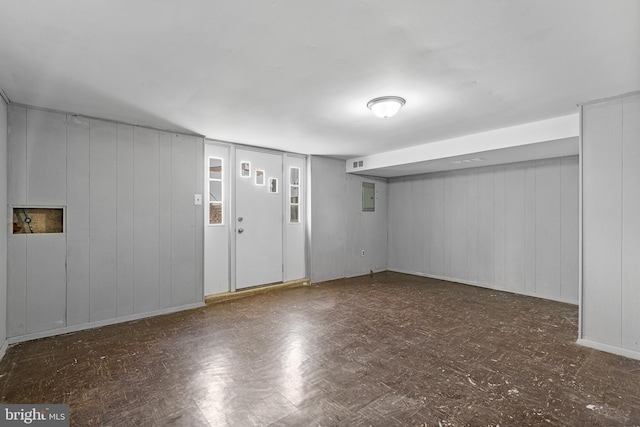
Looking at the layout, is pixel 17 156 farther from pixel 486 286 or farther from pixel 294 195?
pixel 486 286

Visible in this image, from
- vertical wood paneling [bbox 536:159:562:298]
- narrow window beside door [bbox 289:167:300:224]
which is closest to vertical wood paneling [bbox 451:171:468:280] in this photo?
vertical wood paneling [bbox 536:159:562:298]

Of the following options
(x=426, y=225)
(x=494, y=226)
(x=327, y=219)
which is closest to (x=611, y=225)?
(x=494, y=226)

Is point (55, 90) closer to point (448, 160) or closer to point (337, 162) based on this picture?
point (337, 162)

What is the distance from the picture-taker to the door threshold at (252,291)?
4327mm

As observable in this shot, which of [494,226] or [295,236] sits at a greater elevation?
[494,226]

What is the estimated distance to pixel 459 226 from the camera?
5625 millimetres

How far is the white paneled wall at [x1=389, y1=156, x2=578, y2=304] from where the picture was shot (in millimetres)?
4395

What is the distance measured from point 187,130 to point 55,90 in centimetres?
137

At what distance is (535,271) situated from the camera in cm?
466

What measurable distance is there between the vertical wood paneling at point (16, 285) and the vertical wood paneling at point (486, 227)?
6.11 metres

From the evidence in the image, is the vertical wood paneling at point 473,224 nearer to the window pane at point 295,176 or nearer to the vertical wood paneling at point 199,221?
the window pane at point 295,176

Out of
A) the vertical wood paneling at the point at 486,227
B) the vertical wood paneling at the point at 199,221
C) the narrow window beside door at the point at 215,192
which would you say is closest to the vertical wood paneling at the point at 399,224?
A: the vertical wood paneling at the point at 486,227

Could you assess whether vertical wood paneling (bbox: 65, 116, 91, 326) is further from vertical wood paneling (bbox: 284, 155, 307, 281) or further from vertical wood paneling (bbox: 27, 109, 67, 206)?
vertical wood paneling (bbox: 284, 155, 307, 281)

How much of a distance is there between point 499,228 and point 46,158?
20.0ft
